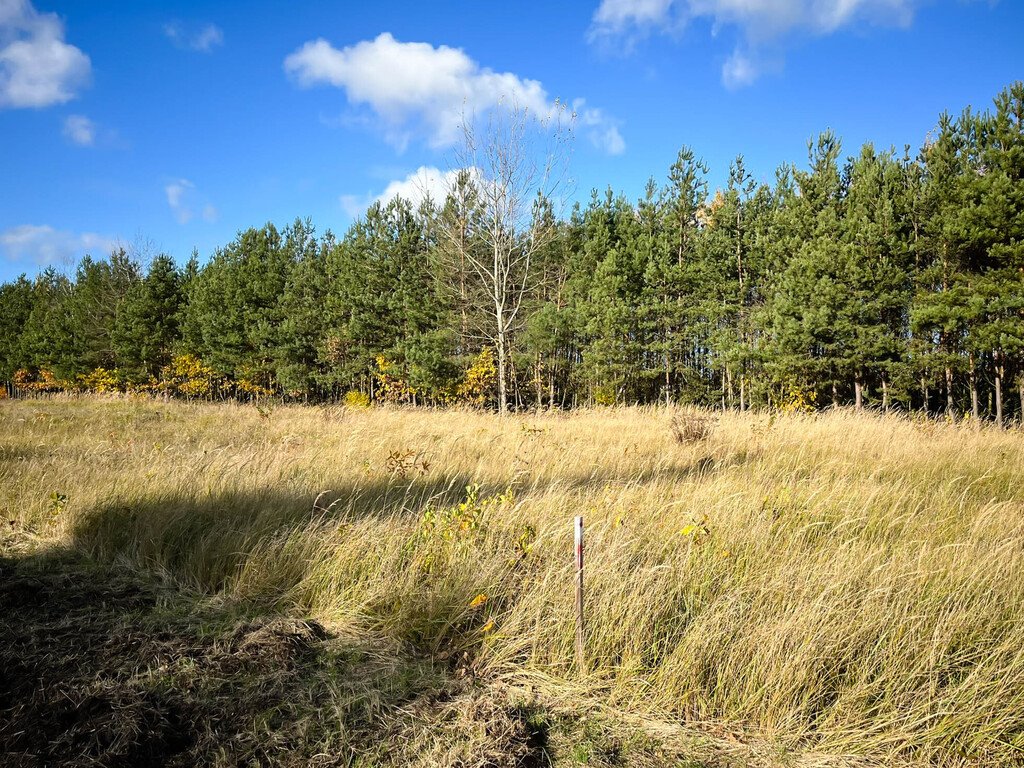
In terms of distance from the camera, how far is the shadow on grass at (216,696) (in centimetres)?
205

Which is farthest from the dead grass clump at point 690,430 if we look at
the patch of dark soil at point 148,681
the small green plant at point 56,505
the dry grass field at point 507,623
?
the small green plant at point 56,505

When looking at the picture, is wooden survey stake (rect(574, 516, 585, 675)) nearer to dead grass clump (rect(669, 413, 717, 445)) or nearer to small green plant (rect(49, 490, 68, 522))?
small green plant (rect(49, 490, 68, 522))

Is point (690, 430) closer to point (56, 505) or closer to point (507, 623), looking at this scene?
point (507, 623)

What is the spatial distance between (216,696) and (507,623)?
4.63 ft

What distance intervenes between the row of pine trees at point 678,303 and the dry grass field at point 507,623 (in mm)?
13379

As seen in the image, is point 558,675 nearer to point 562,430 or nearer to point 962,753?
point 962,753

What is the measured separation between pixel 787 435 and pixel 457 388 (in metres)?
18.7

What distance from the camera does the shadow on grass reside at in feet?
6.72

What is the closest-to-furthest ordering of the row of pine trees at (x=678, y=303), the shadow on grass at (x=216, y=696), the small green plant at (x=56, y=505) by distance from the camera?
the shadow on grass at (x=216, y=696) < the small green plant at (x=56, y=505) < the row of pine trees at (x=678, y=303)

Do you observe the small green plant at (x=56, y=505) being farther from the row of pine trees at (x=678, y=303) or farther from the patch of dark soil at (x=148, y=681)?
the row of pine trees at (x=678, y=303)


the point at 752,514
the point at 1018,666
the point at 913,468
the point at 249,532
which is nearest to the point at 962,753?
the point at 1018,666

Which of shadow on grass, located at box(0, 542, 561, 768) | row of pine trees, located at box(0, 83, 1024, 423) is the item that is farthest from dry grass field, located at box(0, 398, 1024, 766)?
row of pine trees, located at box(0, 83, 1024, 423)

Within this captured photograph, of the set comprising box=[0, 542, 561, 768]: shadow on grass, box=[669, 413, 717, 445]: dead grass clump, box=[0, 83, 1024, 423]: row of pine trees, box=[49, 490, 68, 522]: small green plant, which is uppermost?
box=[0, 83, 1024, 423]: row of pine trees

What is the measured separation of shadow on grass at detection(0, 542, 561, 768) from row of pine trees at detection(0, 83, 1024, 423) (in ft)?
50.3
